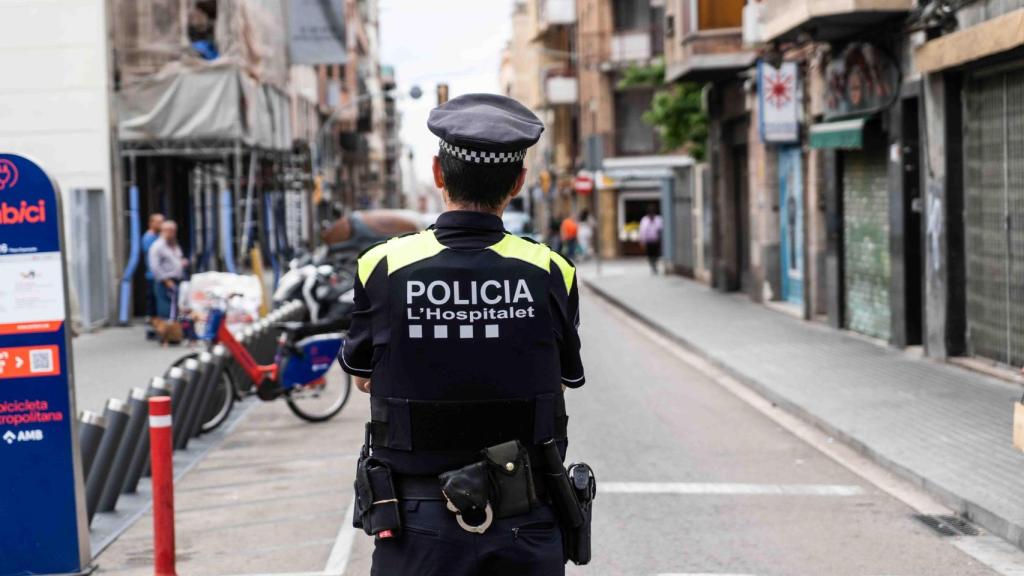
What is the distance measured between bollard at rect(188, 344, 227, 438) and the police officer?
27.0 ft

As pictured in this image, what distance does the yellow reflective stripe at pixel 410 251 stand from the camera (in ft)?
11.9

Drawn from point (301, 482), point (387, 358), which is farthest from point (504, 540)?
point (301, 482)

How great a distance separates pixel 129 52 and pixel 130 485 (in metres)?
16.8

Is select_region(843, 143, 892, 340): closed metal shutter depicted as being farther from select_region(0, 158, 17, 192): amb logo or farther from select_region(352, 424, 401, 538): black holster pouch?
select_region(352, 424, 401, 538): black holster pouch

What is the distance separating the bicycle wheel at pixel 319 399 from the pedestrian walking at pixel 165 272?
8.16 m

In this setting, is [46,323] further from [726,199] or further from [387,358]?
[726,199]

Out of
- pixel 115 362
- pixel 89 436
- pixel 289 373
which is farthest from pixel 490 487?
pixel 115 362

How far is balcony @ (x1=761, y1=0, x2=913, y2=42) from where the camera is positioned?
1697 cm

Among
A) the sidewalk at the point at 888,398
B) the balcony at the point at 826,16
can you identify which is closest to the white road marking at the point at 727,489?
the sidewalk at the point at 888,398

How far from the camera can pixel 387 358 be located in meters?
3.65

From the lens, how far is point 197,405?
11.8m

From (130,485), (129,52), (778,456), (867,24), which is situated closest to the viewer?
(130,485)

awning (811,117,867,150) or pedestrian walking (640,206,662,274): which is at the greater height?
awning (811,117,867,150)

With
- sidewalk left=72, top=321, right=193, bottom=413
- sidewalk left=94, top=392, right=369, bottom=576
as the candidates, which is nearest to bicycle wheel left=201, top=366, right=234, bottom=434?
sidewalk left=94, top=392, right=369, bottom=576
